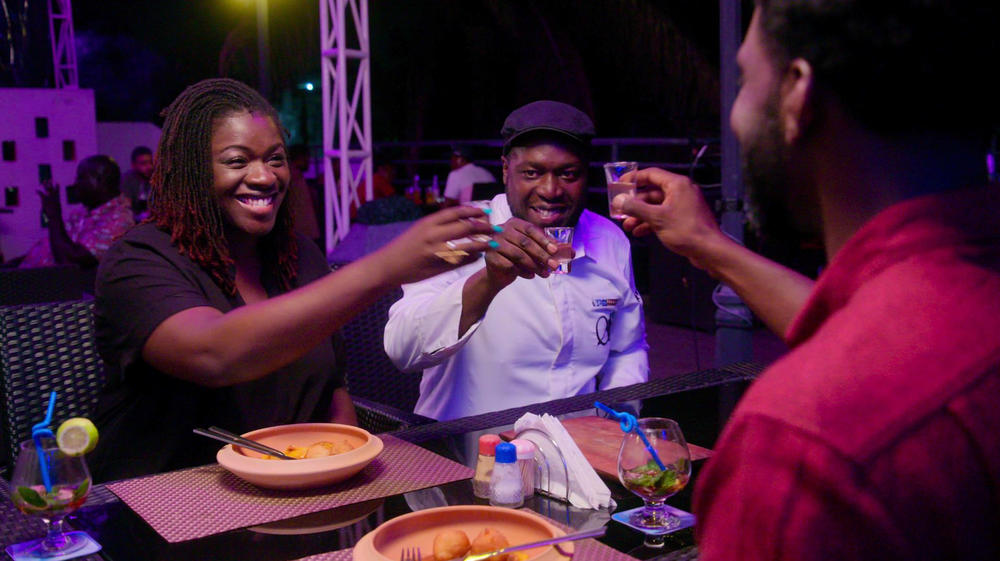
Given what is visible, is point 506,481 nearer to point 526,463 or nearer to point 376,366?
point 526,463

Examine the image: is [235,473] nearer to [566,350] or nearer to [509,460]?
[509,460]

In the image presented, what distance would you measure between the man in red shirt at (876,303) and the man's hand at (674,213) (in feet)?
2.38

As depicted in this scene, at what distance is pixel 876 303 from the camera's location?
710 mm

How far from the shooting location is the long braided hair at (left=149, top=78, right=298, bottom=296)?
7.10 ft

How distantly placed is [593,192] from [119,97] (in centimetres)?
2196

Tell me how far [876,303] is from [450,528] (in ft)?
2.68

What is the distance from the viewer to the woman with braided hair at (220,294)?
1.71 metres

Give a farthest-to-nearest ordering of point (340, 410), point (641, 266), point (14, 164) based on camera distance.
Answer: point (641, 266)
point (14, 164)
point (340, 410)

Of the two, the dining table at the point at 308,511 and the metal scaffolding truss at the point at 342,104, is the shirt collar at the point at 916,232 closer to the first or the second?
the dining table at the point at 308,511

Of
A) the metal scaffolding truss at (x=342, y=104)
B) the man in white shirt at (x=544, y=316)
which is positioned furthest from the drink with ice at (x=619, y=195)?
the metal scaffolding truss at (x=342, y=104)

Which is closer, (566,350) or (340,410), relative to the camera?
(340,410)

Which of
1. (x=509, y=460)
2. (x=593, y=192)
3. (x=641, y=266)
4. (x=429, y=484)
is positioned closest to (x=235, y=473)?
(x=429, y=484)

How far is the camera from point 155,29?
87.8 feet

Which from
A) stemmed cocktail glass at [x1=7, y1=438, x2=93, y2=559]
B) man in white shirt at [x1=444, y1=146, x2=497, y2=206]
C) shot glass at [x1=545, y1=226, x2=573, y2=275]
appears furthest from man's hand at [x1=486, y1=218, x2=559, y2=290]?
man in white shirt at [x1=444, y1=146, x2=497, y2=206]
